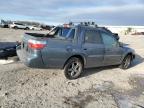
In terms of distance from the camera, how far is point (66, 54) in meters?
7.49

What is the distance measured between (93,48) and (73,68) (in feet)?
3.40

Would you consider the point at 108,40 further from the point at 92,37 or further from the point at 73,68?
the point at 73,68

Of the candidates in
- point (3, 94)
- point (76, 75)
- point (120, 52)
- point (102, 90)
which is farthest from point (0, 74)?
point (120, 52)

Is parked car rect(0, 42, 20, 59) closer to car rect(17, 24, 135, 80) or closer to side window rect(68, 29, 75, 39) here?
car rect(17, 24, 135, 80)

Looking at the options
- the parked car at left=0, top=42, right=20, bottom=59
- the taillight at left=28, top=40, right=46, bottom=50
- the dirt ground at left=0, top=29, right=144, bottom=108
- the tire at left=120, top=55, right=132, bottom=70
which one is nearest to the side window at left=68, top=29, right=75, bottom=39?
the taillight at left=28, top=40, right=46, bottom=50

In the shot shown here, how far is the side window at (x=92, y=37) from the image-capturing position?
27.3ft

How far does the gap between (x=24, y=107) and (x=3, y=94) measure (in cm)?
93

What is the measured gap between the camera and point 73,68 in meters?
7.94

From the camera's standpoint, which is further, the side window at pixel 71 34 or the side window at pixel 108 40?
the side window at pixel 108 40

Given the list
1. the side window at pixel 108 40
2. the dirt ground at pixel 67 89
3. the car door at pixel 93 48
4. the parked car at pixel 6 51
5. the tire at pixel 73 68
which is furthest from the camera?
the parked car at pixel 6 51

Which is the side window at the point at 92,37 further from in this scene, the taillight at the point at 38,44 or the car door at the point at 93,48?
the taillight at the point at 38,44

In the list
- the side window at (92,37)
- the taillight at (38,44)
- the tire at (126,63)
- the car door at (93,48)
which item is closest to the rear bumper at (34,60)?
the taillight at (38,44)

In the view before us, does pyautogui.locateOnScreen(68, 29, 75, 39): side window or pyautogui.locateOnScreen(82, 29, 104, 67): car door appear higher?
pyautogui.locateOnScreen(68, 29, 75, 39): side window

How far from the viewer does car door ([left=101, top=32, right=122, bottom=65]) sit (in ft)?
29.7
